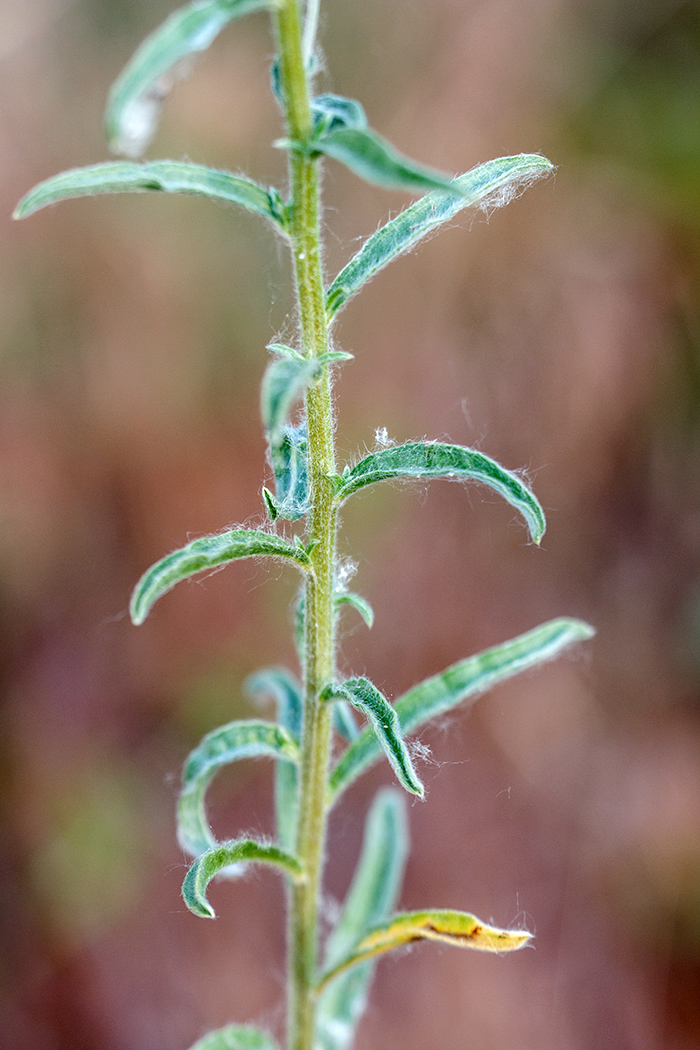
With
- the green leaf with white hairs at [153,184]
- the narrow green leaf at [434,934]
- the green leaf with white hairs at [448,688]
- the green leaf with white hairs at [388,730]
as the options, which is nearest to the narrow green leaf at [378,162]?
→ the green leaf with white hairs at [153,184]

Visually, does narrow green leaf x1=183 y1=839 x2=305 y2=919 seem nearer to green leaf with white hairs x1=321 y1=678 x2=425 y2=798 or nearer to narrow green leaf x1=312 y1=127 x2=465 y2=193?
green leaf with white hairs x1=321 y1=678 x2=425 y2=798

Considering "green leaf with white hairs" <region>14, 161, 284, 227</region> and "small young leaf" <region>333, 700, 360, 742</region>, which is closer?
"green leaf with white hairs" <region>14, 161, 284, 227</region>

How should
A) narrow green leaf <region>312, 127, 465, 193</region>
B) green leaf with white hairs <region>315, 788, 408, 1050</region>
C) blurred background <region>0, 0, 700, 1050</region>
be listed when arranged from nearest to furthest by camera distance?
narrow green leaf <region>312, 127, 465, 193</region>, green leaf with white hairs <region>315, 788, 408, 1050</region>, blurred background <region>0, 0, 700, 1050</region>

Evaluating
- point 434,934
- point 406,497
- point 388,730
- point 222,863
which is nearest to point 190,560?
point 388,730

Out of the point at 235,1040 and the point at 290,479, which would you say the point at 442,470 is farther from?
the point at 235,1040

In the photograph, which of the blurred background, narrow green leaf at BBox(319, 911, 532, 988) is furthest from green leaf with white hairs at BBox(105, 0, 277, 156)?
the blurred background

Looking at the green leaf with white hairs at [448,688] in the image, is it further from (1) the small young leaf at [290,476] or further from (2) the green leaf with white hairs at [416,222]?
(2) the green leaf with white hairs at [416,222]
